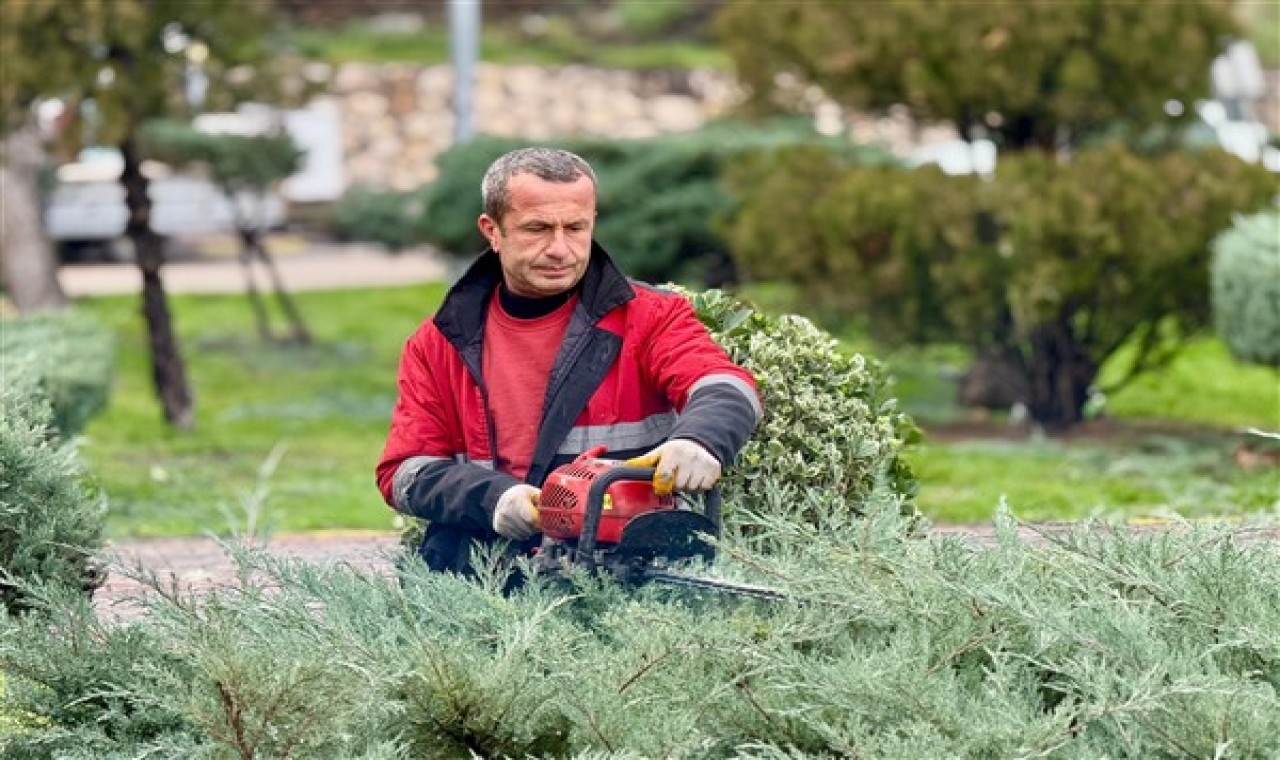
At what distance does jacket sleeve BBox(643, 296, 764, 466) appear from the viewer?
4.78 meters

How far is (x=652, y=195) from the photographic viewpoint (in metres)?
15.9

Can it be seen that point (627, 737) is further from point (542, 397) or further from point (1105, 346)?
point (1105, 346)

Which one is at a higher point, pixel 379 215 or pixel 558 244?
pixel 558 244

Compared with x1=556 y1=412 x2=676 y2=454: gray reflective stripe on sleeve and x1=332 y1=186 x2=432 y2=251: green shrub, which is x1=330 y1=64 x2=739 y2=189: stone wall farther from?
x1=556 y1=412 x2=676 y2=454: gray reflective stripe on sleeve

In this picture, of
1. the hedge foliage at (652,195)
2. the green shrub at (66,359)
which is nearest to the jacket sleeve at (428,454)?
the green shrub at (66,359)

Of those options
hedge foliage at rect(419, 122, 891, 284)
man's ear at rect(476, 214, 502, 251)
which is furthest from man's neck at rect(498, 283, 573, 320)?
hedge foliage at rect(419, 122, 891, 284)

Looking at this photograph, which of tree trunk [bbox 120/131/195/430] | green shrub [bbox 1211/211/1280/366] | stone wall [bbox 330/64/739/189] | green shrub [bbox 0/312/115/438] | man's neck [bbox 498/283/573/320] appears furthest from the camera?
stone wall [bbox 330/64/739/189]

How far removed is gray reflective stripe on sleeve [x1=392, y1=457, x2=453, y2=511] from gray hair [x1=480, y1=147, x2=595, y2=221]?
1.74 feet

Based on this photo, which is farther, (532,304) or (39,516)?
(532,304)

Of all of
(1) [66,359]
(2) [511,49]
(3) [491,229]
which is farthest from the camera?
(2) [511,49]

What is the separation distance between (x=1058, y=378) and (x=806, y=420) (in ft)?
26.4

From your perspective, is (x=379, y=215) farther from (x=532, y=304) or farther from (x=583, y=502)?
(x=583, y=502)

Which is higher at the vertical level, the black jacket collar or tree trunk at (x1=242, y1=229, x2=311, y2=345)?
the black jacket collar

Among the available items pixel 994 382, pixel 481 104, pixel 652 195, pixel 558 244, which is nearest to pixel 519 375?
pixel 558 244
